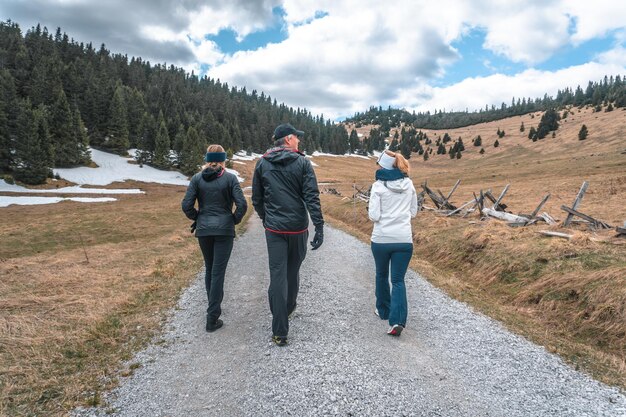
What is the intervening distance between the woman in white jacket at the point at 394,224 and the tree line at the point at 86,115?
67.7 meters

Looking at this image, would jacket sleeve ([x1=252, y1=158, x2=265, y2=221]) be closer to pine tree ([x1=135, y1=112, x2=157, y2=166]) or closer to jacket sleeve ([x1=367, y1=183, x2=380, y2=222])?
jacket sleeve ([x1=367, y1=183, x2=380, y2=222])

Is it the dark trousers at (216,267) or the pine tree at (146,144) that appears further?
the pine tree at (146,144)

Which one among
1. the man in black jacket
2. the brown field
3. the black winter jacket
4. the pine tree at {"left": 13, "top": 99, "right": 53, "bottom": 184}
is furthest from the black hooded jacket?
the pine tree at {"left": 13, "top": 99, "right": 53, "bottom": 184}

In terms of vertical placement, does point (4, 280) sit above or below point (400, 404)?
below

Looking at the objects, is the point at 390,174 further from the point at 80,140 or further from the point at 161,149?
the point at 161,149

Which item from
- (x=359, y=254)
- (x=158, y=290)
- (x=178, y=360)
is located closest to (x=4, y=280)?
(x=158, y=290)

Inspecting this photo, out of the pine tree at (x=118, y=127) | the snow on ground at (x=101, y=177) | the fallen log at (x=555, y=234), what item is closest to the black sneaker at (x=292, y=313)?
the fallen log at (x=555, y=234)

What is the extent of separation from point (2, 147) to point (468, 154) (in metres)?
111

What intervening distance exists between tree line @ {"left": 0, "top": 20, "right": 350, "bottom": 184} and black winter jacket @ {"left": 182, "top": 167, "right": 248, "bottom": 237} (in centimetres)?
6515

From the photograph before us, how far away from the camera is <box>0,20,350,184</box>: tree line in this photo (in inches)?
2231

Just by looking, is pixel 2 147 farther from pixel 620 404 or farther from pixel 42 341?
pixel 620 404

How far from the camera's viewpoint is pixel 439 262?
493 inches

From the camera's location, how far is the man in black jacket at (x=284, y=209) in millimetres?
5391

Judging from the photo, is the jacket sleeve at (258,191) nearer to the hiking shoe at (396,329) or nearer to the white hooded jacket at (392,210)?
the white hooded jacket at (392,210)
